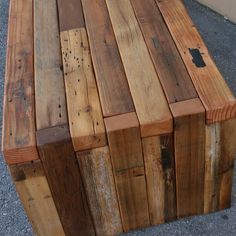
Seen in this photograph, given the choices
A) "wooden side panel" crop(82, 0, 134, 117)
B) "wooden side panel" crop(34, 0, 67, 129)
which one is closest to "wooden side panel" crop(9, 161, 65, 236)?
"wooden side panel" crop(34, 0, 67, 129)

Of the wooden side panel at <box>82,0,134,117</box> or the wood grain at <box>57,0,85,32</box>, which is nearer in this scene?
the wooden side panel at <box>82,0,134,117</box>

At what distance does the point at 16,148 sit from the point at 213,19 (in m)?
1.70

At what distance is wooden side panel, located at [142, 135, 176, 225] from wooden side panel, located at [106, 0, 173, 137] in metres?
0.05

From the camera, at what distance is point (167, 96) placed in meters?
1.20

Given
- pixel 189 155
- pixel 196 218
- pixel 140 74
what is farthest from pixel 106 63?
pixel 196 218

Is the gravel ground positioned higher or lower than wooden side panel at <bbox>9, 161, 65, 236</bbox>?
lower

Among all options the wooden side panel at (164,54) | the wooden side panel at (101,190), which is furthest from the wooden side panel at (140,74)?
the wooden side panel at (101,190)

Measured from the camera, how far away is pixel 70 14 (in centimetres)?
163

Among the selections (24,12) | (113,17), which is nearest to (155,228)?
(113,17)

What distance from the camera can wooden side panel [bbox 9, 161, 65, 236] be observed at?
3.85ft

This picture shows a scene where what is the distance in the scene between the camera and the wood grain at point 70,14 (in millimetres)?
1564

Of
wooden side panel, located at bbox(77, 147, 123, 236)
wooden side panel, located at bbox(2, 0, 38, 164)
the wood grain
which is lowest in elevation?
wooden side panel, located at bbox(77, 147, 123, 236)

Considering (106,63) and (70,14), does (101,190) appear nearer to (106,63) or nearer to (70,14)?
(106,63)

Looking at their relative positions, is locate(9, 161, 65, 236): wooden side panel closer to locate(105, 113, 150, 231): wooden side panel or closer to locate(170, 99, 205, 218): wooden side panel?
locate(105, 113, 150, 231): wooden side panel
